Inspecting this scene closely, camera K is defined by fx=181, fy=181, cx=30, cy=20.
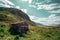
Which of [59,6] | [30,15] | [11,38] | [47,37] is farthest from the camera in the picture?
[59,6]

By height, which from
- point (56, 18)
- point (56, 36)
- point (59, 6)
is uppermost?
point (59, 6)

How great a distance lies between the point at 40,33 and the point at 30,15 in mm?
2804

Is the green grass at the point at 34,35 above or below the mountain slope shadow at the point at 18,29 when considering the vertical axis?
below

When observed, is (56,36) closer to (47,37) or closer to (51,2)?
(47,37)

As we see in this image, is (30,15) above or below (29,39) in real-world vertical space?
above

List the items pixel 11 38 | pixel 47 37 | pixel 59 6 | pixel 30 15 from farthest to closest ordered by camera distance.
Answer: pixel 59 6, pixel 30 15, pixel 47 37, pixel 11 38

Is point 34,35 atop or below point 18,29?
below

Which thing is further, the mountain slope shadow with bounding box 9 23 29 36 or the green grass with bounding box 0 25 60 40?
the mountain slope shadow with bounding box 9 23 29 36

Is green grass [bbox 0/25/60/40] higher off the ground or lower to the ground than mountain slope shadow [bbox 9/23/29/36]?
lower

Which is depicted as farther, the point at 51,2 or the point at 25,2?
the point at 51,2

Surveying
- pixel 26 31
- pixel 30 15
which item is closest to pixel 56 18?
pixel 30 15

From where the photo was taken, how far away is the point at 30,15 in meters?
23.2

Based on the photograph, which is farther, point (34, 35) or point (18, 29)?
point (18, 29)

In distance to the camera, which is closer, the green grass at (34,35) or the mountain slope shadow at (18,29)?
the green grass at (34,35)
